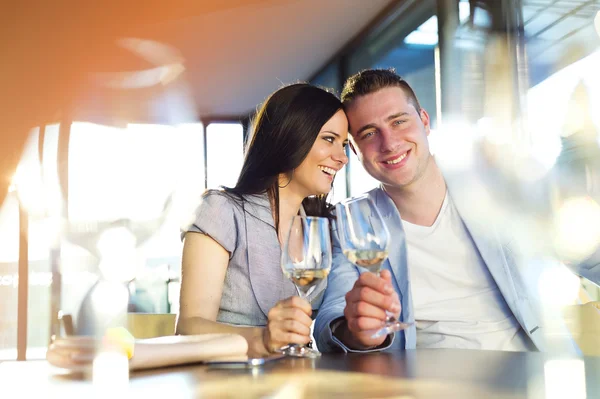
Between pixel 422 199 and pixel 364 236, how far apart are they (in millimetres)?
814

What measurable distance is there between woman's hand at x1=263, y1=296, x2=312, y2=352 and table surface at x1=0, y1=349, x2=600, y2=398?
59 mm

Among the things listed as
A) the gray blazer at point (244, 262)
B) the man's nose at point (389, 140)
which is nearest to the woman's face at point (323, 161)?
the man's nose at point (389, 140)

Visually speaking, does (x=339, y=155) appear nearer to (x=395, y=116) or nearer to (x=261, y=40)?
(x=395, y=116)

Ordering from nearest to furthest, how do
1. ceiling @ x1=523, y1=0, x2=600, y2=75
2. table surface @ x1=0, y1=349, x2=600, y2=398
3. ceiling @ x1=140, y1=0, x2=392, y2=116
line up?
1. table surface @ x1=0, y1=349, x2=600, y2=398
2. ceiling @ x1=523, y1=0, x2=600, y2=75
3. ceiling @ x1=140, y1=0, x2=392, y2=116

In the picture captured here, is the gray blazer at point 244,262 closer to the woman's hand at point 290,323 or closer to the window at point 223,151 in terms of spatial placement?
the woman's hand at point 290,323

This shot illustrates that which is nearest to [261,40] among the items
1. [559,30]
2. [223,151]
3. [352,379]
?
[223,151]

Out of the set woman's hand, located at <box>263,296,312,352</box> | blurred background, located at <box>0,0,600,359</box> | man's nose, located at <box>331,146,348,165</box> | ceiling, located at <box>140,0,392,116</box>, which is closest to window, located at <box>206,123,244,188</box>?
blurred background, located at <box>0,0,600,359</box>

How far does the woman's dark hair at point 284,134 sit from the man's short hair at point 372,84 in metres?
0.10

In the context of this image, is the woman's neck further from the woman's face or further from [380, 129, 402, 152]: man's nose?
[380, 129, 402, 152]: man's nose

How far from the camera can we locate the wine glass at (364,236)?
109 cm

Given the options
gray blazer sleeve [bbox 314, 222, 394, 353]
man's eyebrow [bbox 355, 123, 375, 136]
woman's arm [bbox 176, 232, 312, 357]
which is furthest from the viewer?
man's eyebrow [bbox 355, 123, 375, 136]

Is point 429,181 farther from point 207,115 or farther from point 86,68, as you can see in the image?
point 207,115

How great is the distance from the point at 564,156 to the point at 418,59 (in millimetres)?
1510

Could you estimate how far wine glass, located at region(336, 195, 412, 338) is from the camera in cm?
109
